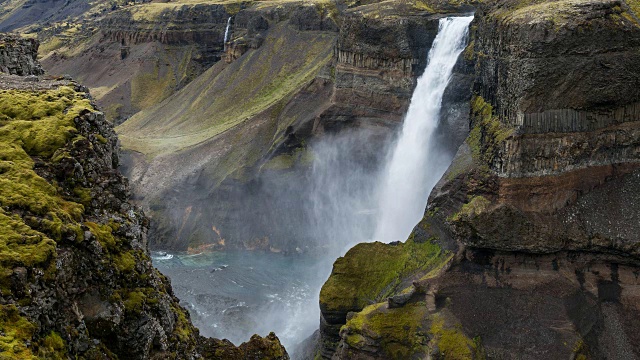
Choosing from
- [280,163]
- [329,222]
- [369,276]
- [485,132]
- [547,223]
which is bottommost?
[329,222]

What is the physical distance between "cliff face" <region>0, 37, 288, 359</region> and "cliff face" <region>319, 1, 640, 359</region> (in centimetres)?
1718

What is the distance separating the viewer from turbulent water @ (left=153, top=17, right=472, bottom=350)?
52812mm

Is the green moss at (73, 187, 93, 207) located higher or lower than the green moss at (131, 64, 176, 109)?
higher

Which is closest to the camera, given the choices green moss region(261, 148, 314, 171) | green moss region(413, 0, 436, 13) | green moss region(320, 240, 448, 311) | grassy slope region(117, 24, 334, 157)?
green moss region(320, 240, 448, 311)

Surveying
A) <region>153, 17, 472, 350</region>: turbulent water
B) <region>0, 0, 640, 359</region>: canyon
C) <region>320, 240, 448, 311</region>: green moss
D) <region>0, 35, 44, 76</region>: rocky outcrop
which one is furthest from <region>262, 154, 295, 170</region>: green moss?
<region>0, 35, 44, 76</region>: rocky outcrop

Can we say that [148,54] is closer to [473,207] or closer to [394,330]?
[473,207]

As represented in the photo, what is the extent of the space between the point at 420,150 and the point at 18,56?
134 ft

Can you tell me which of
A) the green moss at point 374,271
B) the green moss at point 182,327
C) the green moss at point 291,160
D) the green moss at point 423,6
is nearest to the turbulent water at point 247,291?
the green moss at point 374,271

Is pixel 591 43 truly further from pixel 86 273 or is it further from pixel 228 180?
pixel 228 180

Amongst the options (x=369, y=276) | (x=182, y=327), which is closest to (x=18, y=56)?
(x=182, y=327)

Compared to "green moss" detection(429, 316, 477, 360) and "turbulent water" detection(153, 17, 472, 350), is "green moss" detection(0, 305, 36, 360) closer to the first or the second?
"green moss" detection(429, 316, 477, 360)

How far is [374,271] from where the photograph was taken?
138 ft

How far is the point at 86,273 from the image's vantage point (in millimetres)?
15328

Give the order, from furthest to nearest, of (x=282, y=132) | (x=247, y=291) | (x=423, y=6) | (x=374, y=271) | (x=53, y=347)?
(x=282, y=132)
(x=423, y=6)
(x=247, y=291)
(x=374, y=271)
(x=53, y=347)
